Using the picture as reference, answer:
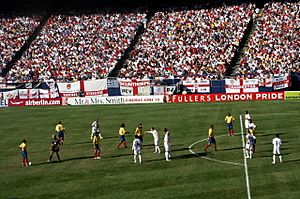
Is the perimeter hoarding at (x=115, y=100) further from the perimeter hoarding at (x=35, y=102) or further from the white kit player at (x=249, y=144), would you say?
the white kit player at (x=249, y=144)

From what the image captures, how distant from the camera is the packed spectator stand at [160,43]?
232 feet

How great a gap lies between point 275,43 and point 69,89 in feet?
85.9

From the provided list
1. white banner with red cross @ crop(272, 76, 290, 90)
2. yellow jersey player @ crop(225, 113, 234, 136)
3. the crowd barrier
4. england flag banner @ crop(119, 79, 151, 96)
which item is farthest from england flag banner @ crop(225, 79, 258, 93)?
yellow jersey player @ crop(225, 113, 234, 136)

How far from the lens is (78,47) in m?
80.1

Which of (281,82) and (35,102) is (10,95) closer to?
(35,102)

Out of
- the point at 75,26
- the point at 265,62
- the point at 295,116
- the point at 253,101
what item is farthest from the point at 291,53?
the point at 75,26

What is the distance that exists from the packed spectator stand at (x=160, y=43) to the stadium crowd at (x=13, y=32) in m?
0.14

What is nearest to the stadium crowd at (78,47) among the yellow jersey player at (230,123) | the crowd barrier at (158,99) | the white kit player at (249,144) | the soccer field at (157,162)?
the crowd barrier at (158,99)

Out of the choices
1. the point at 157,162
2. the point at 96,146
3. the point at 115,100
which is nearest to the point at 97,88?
the point at 115,100

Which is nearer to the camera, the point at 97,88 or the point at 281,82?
the point at 281,82

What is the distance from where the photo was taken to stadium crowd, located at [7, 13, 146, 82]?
76.4 meters

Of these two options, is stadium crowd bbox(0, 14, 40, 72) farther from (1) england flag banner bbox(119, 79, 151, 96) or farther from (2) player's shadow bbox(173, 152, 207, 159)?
(2) player's shadow bbox(173, 152, 207, 159)

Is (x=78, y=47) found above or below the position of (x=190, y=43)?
above

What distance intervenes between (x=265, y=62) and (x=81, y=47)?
26.1m
